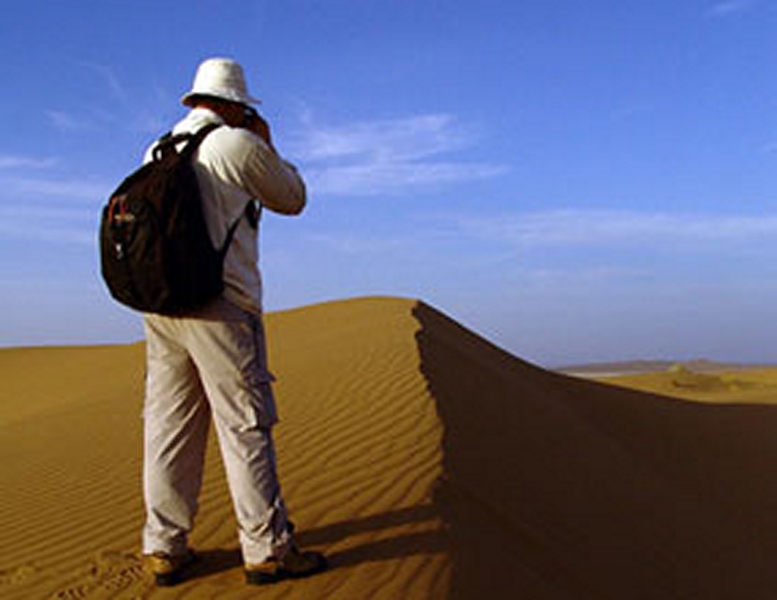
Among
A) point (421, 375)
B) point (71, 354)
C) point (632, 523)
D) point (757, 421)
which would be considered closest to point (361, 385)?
point (421, 375)

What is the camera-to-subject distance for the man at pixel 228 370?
3176 mm

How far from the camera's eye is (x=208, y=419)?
345 cm

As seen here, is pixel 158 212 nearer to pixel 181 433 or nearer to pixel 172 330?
pixel 172 330

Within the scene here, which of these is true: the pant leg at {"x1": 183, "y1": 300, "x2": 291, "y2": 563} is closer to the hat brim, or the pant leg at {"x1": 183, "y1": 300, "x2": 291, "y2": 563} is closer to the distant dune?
the distant dune

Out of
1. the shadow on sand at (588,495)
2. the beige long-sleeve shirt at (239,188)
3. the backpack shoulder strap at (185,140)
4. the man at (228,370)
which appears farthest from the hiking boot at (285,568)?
the backpack shoulder strap at (185,140)

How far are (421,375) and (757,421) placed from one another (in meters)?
7.03

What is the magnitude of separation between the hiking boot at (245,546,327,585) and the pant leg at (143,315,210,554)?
407 mm

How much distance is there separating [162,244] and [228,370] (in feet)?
1.97

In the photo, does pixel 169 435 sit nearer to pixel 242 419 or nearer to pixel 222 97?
pixel 242 419

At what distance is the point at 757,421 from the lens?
11.8 m

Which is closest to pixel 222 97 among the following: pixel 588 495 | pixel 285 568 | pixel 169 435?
pixel 169 435

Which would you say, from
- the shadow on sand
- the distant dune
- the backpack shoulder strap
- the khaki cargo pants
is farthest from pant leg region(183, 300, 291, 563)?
the shadow on sand

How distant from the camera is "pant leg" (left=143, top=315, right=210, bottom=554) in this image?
3.33 metres

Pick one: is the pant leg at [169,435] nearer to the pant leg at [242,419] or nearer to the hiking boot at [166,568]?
the hiking boot at [166,568]
